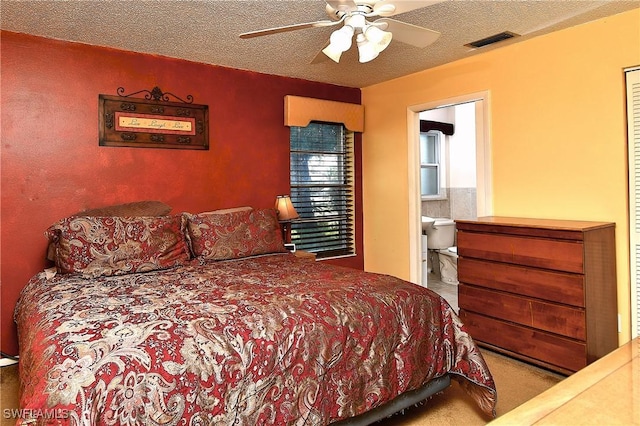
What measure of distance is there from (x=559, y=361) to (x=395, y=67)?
2.72m

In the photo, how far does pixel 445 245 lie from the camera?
532cm

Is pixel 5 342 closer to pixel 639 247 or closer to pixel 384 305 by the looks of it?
pixel 384 305

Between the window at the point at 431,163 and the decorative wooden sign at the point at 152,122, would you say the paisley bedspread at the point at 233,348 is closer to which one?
the decorative wooden sign at the point at 152,122

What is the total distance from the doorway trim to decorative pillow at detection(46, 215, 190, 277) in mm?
2283

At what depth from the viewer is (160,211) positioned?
3.43m

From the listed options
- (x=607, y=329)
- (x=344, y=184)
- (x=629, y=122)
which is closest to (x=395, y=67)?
(x=344, y=184)

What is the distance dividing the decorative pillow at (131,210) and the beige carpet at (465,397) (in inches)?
35.4

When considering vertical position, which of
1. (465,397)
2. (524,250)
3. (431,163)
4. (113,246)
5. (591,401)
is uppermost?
(431,163)

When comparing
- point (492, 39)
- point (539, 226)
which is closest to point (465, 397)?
point (539, 226)

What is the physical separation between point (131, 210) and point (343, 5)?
7.24 feet

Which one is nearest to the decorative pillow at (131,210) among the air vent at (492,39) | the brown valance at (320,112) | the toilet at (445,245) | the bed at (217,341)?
the bed at (217,341)

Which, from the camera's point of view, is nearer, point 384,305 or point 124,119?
point 384,305

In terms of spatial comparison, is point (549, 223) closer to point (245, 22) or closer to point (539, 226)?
point (539, 226)

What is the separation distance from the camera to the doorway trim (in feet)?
11.8
